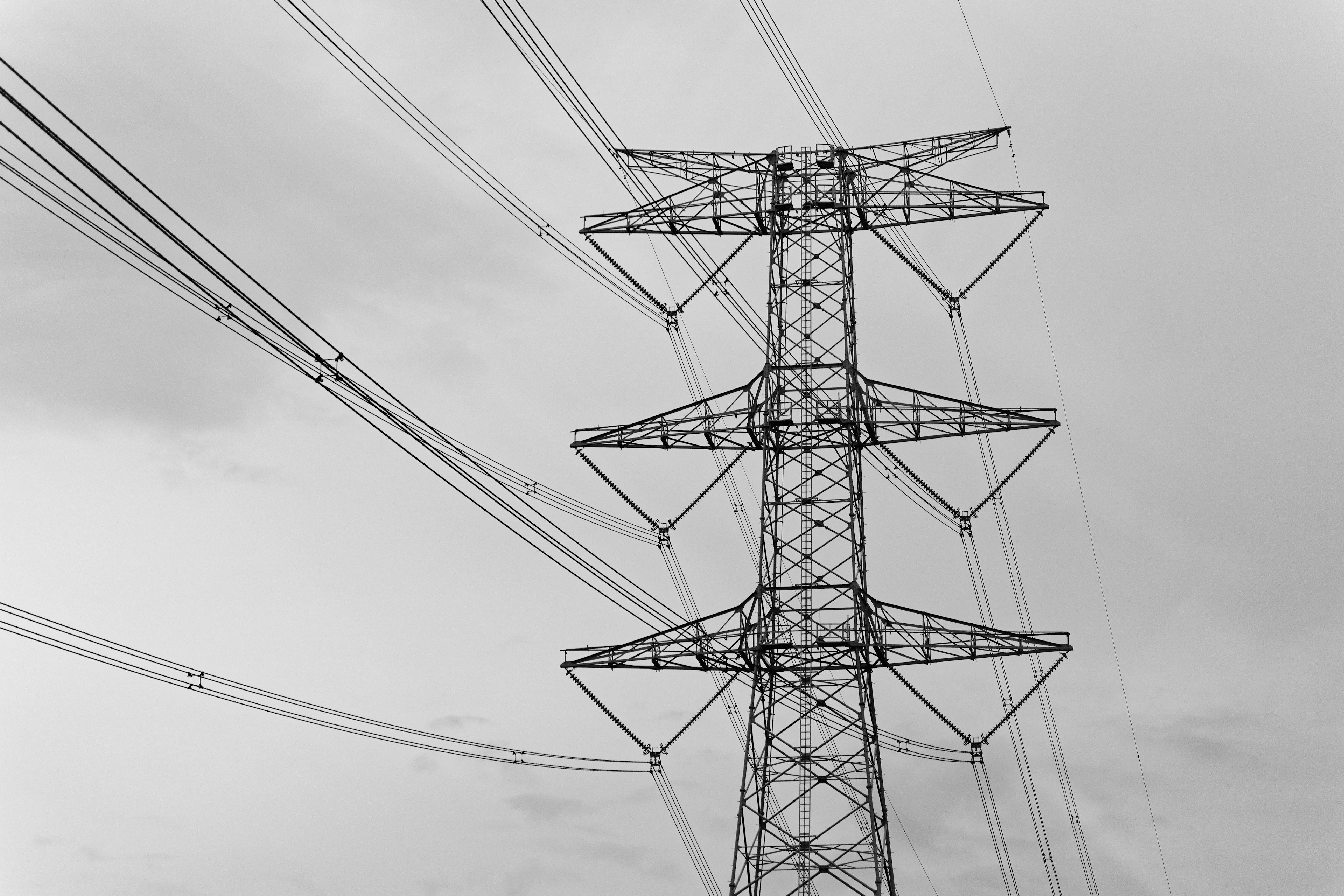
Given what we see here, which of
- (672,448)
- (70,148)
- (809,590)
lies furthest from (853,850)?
(70,148)

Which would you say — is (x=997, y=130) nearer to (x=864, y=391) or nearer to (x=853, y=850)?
(x=864, y=391)

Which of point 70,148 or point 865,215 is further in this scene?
point 865,215

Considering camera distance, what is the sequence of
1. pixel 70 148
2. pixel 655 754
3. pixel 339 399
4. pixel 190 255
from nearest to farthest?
pixel 70 148, pixel 190 255, pixel 339 399, pixel 655 754

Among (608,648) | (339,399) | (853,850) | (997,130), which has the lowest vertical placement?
(853,850)

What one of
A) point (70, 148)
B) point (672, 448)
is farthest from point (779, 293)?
point (70, 148)

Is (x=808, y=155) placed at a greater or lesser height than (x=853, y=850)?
greater

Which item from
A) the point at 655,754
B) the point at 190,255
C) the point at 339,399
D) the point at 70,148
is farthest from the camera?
the point at 655,754

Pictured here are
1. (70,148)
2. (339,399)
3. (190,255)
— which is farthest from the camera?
(339,399)

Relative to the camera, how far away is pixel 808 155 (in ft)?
115

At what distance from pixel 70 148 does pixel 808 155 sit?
22106mm

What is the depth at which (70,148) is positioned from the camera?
50.2 feet

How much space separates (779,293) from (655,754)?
10.4 metres

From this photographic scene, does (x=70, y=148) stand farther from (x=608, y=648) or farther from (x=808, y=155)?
(x=808, y=155)

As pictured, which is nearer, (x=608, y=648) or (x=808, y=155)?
(x=608, y=648)
